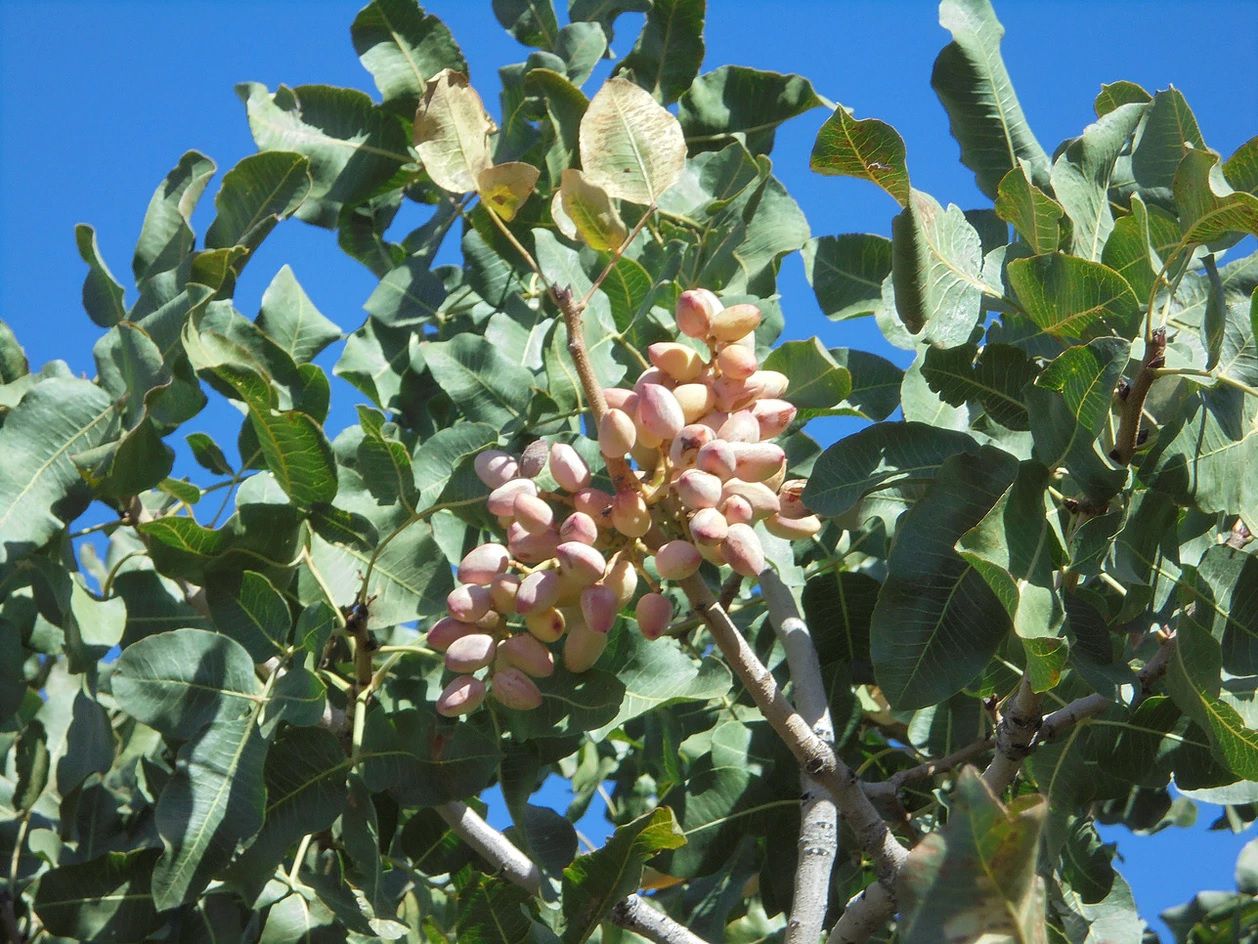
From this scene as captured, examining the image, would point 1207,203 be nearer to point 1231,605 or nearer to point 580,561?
point 1231,605

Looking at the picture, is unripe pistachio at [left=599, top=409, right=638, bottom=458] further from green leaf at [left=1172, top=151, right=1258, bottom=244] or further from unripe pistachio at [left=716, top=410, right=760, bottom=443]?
green leaf at [left=1172, top=151, right=1258, bottom=244]

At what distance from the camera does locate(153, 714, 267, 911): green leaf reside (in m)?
1.18

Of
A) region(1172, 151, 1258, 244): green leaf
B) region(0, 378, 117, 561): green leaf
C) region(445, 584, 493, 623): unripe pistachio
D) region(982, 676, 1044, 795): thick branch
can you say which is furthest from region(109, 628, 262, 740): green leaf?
region(1172, 151, 1258, 244): green leaf

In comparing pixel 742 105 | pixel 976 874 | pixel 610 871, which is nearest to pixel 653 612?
pixel 610 871

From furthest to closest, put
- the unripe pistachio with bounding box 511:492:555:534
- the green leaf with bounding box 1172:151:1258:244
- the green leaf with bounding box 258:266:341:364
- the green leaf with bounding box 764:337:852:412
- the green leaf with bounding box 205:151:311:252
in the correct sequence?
the green leaf with bounding box 258:266:341:364, the green leaf with bounding box 205:151:311:252, the green leaf with bounding box 764:337:852:412, the unripe pistachio with bounding box 511:492:555:534, the green leaf with bounding box 1172:151:1258:244

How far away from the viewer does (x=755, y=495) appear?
1060 millimetres

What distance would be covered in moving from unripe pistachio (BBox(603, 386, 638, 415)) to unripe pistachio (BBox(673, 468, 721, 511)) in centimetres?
8

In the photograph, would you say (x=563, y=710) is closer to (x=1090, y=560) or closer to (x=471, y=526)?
(x=471, y=526)

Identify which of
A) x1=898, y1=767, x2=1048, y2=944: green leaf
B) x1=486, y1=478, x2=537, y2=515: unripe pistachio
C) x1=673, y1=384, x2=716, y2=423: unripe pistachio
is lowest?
x1=898, y1=767, x2=1048, y2=944: green leaf

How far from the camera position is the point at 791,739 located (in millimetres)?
1148

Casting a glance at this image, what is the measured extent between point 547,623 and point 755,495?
0.20 meters

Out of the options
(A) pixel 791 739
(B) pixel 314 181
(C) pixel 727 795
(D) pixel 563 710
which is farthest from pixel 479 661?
(B) pixel 314 181

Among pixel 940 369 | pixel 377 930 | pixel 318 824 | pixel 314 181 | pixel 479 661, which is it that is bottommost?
pixel 377 930

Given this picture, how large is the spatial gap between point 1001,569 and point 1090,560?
6.2 inches
